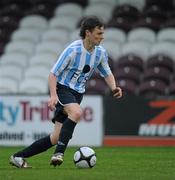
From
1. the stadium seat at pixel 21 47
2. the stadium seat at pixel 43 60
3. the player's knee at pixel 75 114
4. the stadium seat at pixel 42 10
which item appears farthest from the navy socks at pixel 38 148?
the stadium seat at pixel 42 10

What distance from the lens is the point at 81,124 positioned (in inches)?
789

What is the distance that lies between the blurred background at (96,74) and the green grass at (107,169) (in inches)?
141

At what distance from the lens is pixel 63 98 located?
11.8 metres

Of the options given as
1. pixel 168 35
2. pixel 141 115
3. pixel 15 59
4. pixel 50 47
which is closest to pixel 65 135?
pixel 141 115

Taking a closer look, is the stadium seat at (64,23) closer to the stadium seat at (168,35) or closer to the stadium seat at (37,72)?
the stadium seat at (37,72)

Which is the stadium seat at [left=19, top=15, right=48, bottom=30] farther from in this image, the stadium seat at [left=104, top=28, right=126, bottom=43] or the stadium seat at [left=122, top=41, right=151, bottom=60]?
the stadium seat at [left=122, top=41, right=151, bottom=60]

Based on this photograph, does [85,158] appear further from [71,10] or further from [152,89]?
[71,10]

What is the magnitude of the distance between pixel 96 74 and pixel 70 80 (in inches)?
413

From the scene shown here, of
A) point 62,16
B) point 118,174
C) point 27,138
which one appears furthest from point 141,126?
point 118,174

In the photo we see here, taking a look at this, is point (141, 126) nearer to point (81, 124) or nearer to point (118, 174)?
point (81, 124)

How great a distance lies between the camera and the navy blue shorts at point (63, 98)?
11.8m

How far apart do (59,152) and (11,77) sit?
11785 millimetres

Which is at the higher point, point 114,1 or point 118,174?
point 114,1

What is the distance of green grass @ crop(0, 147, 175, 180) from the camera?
10727mm
